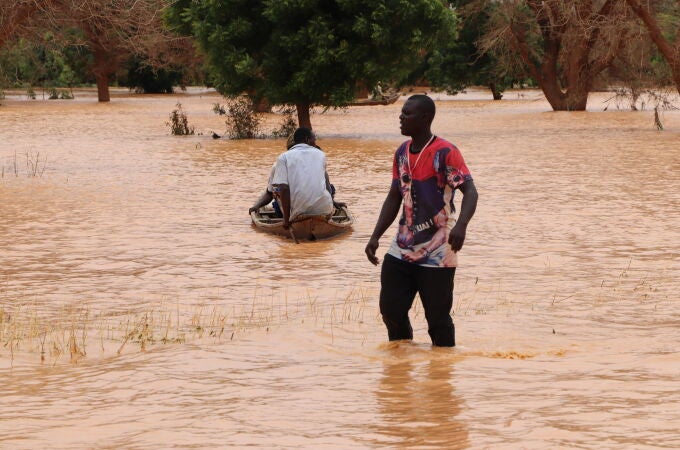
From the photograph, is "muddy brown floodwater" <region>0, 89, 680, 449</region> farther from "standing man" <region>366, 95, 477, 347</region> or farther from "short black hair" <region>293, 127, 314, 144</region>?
"short black hair" <region>293, 127, 314, 144</region>

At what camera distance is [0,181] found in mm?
20875

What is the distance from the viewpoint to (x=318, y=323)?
900 centimetres

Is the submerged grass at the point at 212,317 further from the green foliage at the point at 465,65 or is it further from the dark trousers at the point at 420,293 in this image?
the green foliage at the point at 465,65

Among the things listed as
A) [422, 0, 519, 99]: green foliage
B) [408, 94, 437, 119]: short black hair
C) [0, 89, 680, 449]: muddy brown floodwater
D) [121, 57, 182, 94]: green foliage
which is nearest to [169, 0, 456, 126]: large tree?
[0, 89, 680, 449]: muddy brown floodwater

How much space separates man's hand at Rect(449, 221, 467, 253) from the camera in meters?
6.78

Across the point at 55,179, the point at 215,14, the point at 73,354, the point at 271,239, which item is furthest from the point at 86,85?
Answer: the point at 73,354

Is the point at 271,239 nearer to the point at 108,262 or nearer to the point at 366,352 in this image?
the point at 108,262

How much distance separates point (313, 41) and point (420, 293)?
886 inches

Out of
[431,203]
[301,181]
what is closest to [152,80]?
[301,181]

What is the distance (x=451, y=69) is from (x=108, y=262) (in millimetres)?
53217

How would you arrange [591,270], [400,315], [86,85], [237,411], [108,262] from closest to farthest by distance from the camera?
1. [237,411]
2. [400,315]
3. [591,270]
4. [108,262]
5. [86,85]

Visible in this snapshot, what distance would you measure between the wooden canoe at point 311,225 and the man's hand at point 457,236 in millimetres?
6619

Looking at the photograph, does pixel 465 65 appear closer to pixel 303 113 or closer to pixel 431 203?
pixel 303 113

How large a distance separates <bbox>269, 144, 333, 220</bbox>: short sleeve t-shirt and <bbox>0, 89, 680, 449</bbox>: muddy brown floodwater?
587 millimetres
